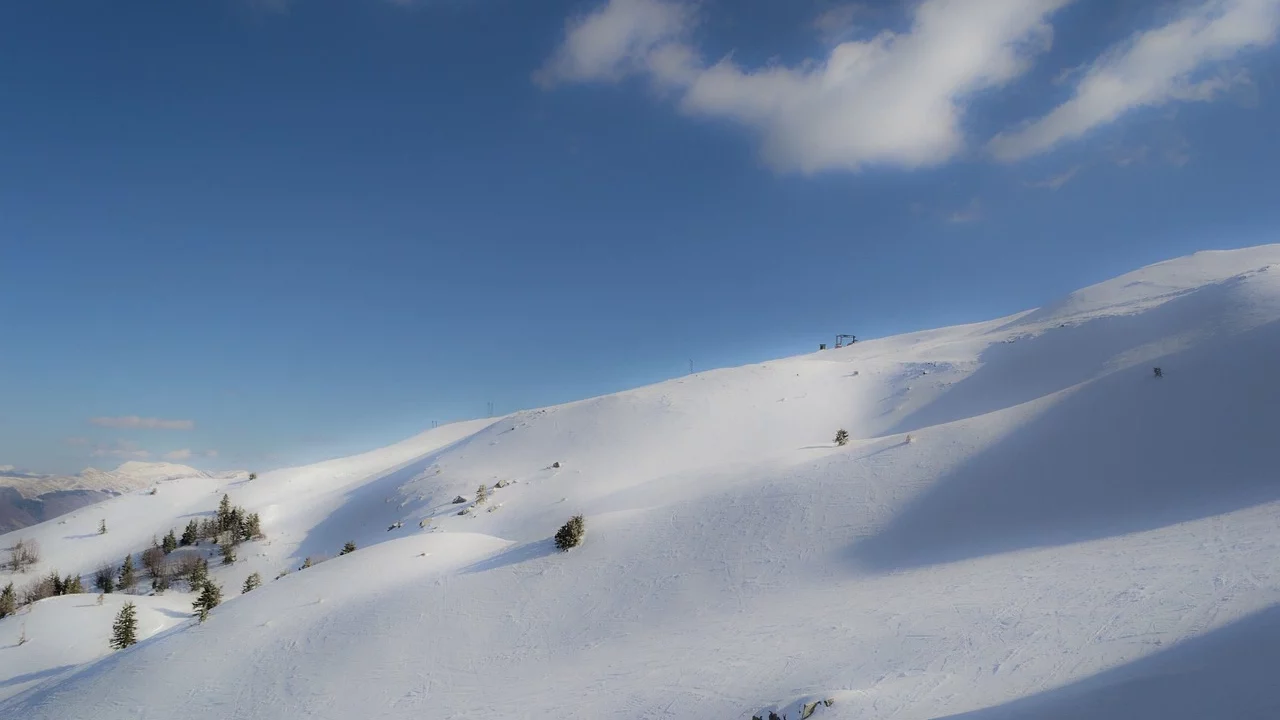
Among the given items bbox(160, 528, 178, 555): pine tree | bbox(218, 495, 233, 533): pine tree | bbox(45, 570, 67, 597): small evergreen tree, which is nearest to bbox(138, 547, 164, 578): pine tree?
bbox(160, 528, 178, 555): pine tree

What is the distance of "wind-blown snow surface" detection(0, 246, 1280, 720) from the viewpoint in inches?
334

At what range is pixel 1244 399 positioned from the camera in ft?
54.7

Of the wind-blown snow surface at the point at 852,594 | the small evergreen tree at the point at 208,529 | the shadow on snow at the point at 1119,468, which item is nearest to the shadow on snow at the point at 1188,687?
the wind-blown snow surface at the point at 852,594

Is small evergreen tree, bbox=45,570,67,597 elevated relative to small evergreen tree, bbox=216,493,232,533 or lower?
lower

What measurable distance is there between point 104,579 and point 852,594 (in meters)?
40.5

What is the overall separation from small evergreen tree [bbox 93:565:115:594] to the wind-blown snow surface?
6.08 m

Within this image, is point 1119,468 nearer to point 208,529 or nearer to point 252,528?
point 252,528

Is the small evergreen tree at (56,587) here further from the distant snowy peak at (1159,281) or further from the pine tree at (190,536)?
the distant snowy peak at (1159,281)

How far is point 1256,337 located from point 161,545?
5615cm

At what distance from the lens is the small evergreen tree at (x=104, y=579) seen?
1230 inches

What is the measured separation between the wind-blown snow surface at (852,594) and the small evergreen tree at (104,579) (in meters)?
6.08

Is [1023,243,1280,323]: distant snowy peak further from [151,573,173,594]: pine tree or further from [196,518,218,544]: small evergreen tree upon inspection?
[196,518,218,544]: small evergreen tree

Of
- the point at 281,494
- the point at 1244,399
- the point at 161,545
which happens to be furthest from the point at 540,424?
the point at 1244,399

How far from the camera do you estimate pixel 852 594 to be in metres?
13.4
